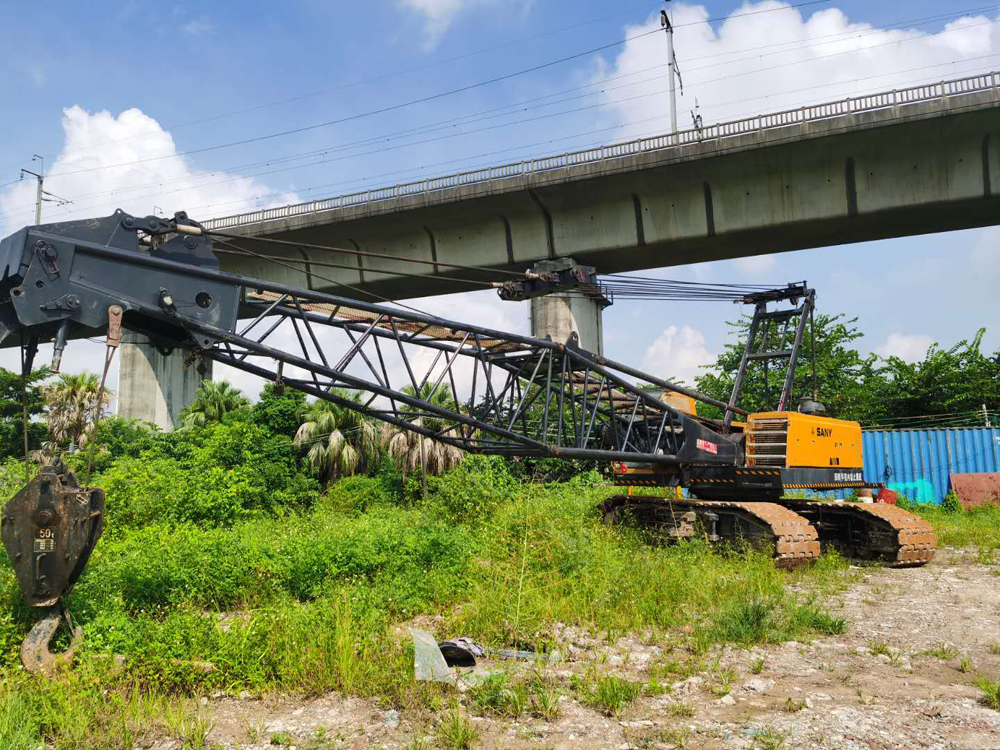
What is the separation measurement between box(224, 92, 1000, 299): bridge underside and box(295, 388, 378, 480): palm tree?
22.1 ft

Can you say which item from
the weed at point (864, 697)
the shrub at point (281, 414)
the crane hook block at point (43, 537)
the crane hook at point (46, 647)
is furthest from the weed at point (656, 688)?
the shrub at point (281, 414)

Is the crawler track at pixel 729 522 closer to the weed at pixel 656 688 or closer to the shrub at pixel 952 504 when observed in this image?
the weed at pixel 656 688

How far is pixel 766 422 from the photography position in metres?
12.9

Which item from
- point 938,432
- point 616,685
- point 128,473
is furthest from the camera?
point 938,432

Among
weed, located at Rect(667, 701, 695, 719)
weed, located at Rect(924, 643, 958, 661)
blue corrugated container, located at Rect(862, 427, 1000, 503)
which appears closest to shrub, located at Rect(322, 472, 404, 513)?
blue corrugated container, located at Rect(862, 427, 1000, 503)

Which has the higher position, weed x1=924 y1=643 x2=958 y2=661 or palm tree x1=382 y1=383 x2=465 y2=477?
palm tree x1=382 y1=383 x2=465 y2=477

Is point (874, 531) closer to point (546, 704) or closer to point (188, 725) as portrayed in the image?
point (546, 704)

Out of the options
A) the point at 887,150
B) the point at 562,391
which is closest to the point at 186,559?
the point at 562,391

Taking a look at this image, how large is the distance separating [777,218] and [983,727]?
56.7 feet

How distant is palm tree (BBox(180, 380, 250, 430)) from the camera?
110 feet

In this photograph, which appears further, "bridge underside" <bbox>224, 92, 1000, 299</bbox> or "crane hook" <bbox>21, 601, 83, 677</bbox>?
"bridge underside" <bbox>224, 92, 1000, 299</bbox>

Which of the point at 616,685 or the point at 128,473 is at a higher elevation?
→ the point at 128,473

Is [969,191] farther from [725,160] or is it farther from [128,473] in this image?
[128,473]

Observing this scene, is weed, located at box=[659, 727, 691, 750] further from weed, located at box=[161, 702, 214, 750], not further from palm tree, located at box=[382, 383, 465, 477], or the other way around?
palm tree, located at box=[382, 383, 465, 477]
